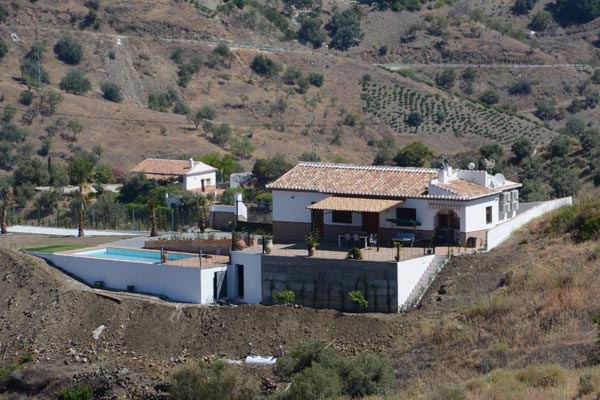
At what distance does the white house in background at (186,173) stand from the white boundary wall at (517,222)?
20384 mm

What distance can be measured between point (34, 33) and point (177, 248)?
185ft

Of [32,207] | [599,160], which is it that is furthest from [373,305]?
[32,207]

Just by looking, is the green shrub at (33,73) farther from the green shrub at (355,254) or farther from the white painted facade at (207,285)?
the green shrub at (355,254)

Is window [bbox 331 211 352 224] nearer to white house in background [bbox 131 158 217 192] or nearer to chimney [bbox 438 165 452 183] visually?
chimney [bbox 438 165 452 183]

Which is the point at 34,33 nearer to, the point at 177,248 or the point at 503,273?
the point at 177,248

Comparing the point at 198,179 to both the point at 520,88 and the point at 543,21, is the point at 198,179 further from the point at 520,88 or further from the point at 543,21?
the point at 543,21

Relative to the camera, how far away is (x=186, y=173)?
61.9 metres

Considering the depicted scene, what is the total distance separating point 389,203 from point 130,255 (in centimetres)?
929

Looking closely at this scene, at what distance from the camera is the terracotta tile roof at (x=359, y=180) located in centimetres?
4225

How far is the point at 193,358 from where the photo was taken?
124ft

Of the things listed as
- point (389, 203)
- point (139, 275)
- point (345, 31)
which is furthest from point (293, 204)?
point (345, 31)

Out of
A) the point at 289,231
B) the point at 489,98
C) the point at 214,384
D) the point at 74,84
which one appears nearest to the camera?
the point at 214,384

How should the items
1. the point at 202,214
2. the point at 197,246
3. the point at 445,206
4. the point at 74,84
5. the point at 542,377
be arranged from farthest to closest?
the point at 74,84 → the point at 202,214 → the point at 197,246 → the point at 445,206 → the point at 542,377

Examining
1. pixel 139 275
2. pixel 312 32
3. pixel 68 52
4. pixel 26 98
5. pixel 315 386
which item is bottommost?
pixel 315 386
